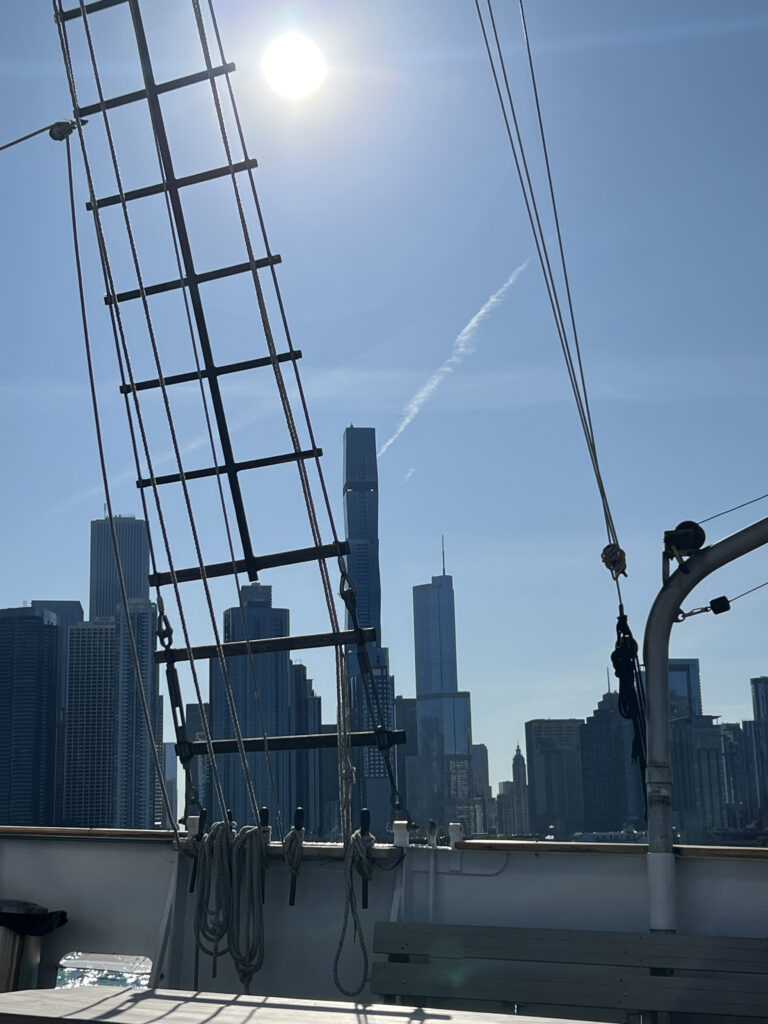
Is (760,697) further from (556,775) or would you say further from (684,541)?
(684,541)

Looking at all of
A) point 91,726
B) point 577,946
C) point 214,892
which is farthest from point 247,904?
point 91,726

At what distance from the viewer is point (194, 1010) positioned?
14.1 ft

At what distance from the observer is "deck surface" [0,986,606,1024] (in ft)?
12.8

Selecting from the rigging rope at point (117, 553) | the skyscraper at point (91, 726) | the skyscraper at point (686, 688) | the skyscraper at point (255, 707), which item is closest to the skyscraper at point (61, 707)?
the skyscraper at point (91, 726)

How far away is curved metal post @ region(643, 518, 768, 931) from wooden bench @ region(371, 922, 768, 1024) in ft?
1.26

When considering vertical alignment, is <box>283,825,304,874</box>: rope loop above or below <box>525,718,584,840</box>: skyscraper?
above

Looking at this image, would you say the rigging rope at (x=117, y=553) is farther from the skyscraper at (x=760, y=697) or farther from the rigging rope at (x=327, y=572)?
the skyscraper at (x=760, y=697)

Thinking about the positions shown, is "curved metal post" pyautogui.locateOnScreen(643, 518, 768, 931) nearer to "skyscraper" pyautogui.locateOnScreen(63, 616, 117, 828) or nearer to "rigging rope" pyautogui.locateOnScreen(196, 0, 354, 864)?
"rigging rope" pyautogui.locateOnScreen(196, 0, 354, 864)

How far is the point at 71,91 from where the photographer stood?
25.8ft

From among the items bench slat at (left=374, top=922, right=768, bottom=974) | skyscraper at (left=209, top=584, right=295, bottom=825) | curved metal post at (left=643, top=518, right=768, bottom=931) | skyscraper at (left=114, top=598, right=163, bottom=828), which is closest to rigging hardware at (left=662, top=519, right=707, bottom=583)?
curved metal post at (left=643, top=518, right=768, bottom=931)

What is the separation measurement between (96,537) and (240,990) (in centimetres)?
18308

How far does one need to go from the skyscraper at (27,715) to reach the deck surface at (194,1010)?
5137 inches

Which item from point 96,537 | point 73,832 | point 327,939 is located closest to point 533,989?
point 327,939

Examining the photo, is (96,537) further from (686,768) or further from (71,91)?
(71,91)
